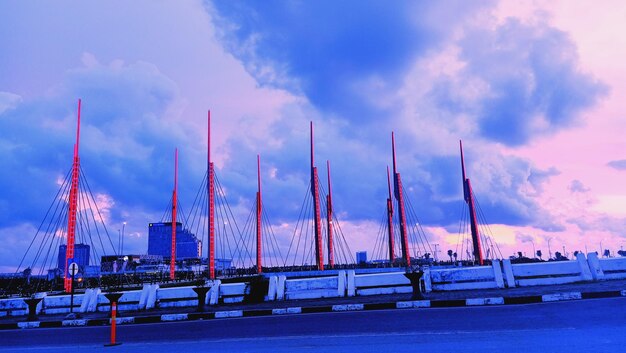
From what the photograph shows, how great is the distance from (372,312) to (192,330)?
5239 millimetres

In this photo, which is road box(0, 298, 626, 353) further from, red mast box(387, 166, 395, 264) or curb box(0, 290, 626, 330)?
red mast box(387, 166, 395, 264)

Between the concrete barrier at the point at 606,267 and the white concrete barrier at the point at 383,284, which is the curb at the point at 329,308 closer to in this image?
the white concrete barrier at the point at 383,284

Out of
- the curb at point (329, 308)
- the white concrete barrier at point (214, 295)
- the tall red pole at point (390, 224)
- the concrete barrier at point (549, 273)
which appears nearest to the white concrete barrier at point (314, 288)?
the white concrete barrier at point (214, 295)

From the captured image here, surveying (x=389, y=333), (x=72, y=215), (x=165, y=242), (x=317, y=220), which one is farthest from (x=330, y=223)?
(x=165, y=242)

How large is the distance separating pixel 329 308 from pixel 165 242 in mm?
151644

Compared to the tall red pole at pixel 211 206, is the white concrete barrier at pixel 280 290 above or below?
below

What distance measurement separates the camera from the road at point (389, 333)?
800cm

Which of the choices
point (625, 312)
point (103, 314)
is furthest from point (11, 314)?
point (625, 312)

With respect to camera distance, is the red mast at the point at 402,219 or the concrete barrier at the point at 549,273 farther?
the red mast at the point at 402,219

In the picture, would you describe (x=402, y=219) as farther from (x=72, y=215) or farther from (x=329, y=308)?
(x=329, y=308)

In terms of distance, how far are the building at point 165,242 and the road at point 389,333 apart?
482 ft

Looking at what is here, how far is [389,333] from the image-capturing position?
9875 millimetres

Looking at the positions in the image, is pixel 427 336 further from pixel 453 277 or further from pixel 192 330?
pixel 453 277

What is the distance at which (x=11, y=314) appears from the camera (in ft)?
74.5
